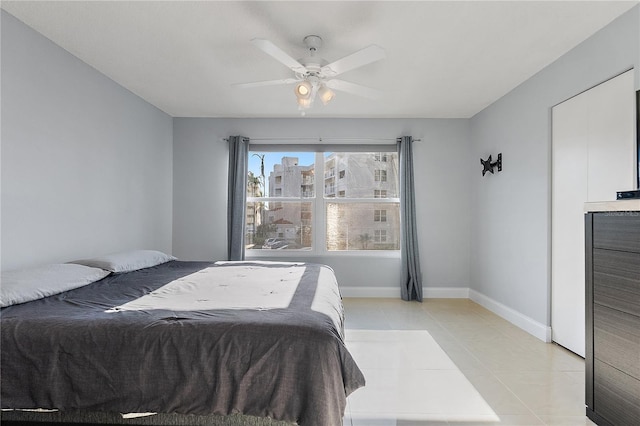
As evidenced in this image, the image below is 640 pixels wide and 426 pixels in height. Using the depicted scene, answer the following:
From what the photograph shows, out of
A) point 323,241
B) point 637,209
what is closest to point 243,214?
point 323,241

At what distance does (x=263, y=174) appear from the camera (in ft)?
16.7

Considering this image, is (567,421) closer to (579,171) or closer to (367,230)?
(579,171)

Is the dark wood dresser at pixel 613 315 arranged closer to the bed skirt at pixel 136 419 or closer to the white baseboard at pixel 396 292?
the bed skirt at pixel 136 419

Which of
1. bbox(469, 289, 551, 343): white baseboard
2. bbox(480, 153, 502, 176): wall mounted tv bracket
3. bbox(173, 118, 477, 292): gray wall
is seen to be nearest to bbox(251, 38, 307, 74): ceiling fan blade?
bbox(173, 118, 477, 292): gray wall

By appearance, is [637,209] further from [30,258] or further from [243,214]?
[243,214]

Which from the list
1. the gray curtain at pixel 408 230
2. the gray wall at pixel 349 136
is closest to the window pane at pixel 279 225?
the gray wall at pixel 349 136

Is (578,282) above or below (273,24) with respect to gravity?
below

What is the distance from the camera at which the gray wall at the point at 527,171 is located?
258 centimetres

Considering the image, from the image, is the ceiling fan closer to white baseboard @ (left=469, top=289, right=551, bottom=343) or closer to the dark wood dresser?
the dark wood dresser

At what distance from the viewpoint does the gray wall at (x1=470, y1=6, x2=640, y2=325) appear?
2.58 meters

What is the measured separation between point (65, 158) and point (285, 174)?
Answer: 2.71m

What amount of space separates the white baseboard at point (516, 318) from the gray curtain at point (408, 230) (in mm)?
759

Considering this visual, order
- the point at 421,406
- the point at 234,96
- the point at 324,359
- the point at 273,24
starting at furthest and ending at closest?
the point at 234,96, the point at 273,24, the point at 421,406, the point at 324,359

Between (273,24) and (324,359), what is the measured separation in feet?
7.27
